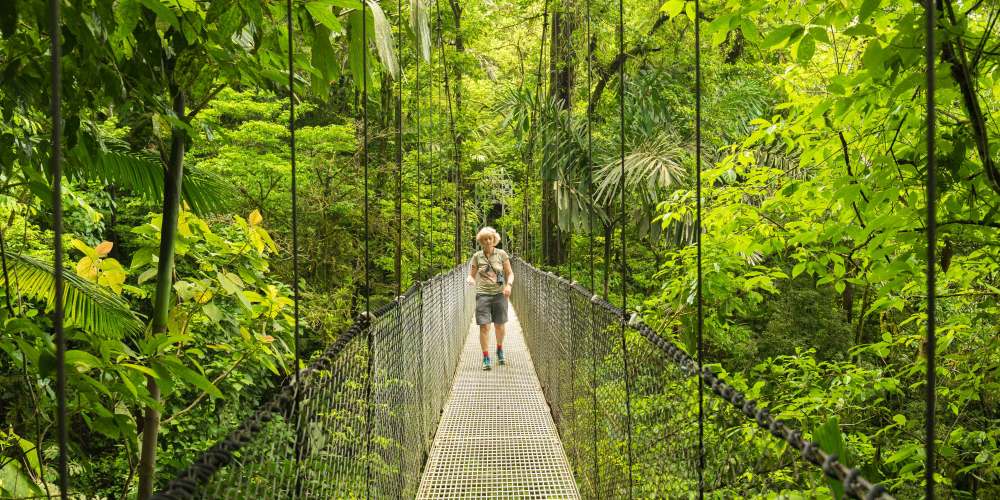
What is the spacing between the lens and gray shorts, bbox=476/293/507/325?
4.11 meters

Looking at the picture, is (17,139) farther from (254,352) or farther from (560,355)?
(560,355)

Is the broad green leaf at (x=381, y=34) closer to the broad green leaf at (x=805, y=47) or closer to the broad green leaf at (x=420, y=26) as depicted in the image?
the broad green leaf at (x=420, y=26)

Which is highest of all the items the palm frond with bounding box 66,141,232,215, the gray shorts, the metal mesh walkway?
the palm frond with bounding box 66,141,232,215

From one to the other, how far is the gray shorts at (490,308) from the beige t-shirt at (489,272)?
43 millimetres

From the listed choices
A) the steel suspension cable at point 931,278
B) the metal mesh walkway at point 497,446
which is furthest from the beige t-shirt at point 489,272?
the steel suspension cable at point 931,278

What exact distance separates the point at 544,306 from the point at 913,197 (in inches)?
104

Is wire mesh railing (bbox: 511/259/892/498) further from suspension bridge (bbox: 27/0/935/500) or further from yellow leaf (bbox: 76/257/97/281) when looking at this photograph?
yellow leaf (bbox: 76/257/97/281)

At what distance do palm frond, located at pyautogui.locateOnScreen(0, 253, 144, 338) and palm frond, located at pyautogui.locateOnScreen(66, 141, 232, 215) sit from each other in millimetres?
241

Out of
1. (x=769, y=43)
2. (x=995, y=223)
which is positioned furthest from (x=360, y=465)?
(x=995, y=223)

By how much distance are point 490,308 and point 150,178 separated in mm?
2843

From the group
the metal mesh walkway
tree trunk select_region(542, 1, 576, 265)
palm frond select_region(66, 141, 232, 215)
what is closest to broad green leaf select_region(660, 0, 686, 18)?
palm frond select_region(66, 141, 232, 215)

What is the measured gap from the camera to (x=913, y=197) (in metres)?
1.53

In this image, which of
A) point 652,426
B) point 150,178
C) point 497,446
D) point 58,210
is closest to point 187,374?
point 58,210

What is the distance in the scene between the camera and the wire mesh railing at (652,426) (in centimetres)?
114
